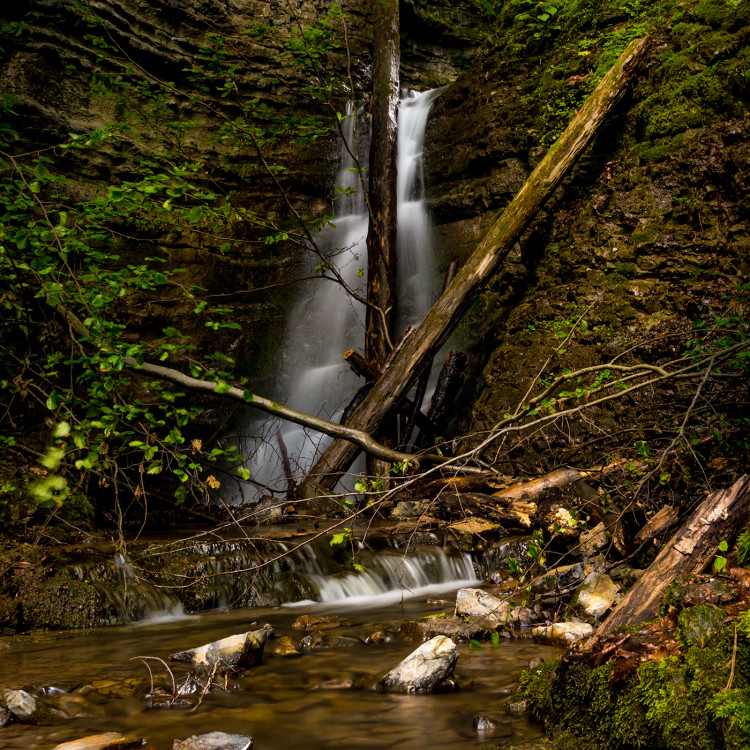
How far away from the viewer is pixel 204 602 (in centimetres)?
476

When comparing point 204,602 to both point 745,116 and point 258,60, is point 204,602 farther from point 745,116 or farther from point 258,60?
point 258,60

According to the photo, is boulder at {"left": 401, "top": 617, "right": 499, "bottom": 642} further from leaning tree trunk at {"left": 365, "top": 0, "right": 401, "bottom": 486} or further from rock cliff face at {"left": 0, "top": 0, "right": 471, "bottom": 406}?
rock cliff face at {"left": 0, "top": 0, "right": 471, "bottom": 406}

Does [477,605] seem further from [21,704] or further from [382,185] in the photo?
[382,185]

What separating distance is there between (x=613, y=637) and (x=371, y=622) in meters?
2.43

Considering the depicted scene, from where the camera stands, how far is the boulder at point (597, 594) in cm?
355

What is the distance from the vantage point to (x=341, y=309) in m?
10.1

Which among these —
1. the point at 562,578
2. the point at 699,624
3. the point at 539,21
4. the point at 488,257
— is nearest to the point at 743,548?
the point at 699,624

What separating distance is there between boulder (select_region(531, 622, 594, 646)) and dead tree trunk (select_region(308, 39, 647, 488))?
12.3 ft

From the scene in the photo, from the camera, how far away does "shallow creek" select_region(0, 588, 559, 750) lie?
2525 millimetres

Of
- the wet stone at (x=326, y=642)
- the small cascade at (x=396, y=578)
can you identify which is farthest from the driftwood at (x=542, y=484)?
the wet stone at (x=326, y=642)

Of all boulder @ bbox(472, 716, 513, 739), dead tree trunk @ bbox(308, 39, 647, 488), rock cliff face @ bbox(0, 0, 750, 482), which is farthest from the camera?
dead tree trunk @ bbox(308, 39, 647, 488)

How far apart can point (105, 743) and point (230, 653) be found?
992 millimetres

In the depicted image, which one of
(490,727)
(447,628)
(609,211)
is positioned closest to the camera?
(490,727)

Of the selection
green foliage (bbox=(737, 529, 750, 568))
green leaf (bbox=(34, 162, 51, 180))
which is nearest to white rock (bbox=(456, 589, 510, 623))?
green foliage (bbox=(737, 529, 750, 568))
